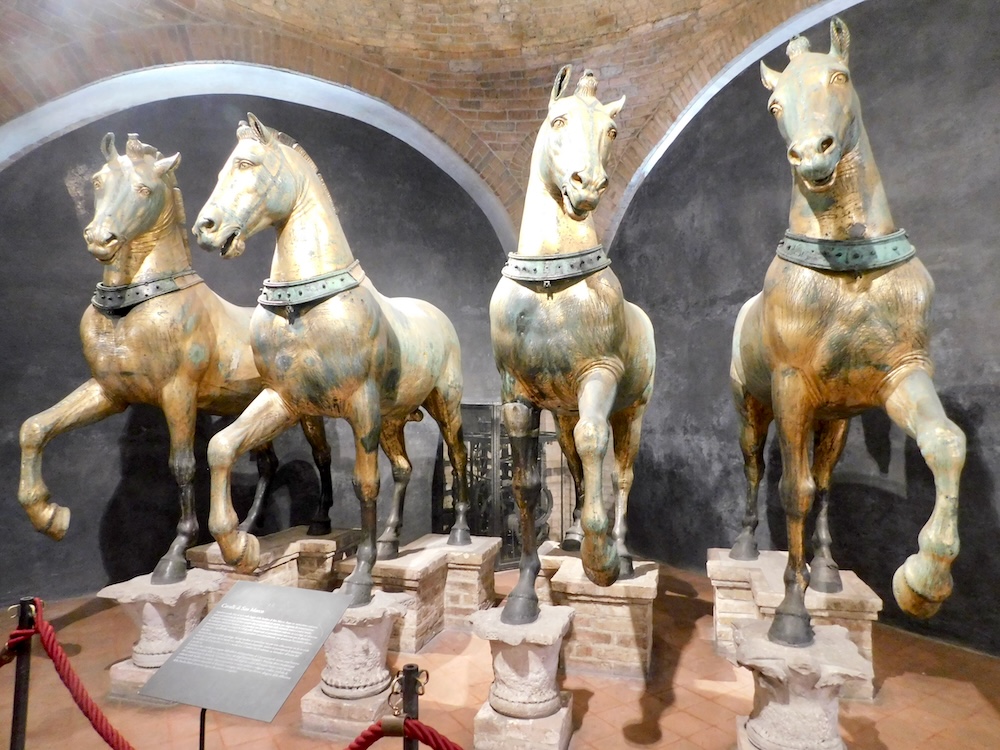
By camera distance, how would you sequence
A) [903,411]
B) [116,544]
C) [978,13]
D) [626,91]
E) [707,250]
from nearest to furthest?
[903,411] → [978,13] → [116,544] → [707,250] → [626,91]

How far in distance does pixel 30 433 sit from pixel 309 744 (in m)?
2.46

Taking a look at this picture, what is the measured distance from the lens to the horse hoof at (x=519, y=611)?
9.23 ft

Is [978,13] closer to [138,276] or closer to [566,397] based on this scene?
[566,397]

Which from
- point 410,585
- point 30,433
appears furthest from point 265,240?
point 410,585

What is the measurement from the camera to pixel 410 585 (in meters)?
3.80

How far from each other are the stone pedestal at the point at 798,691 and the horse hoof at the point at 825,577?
2.95 feet

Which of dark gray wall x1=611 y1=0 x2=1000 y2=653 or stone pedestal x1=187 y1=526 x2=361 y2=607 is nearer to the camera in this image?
dark gray wall x1=611 y1=0 x2=1000 y2=653

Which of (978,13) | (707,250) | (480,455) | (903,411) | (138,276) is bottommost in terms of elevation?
(480,455)

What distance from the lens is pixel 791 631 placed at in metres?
2.63

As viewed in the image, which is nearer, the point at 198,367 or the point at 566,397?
the point at 566,397

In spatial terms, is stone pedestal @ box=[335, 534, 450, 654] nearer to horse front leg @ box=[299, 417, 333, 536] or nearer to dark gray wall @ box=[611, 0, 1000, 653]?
horse front leg @ box=[299, 417, 333, 536]

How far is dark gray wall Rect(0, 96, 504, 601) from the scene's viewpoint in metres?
4.72

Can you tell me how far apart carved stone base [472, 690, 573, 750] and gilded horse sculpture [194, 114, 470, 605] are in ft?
3.00

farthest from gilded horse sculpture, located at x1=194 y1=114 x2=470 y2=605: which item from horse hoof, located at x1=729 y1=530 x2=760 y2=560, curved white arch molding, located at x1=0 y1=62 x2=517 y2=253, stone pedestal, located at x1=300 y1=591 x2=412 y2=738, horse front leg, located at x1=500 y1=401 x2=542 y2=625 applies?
curved white arch molding, located at x1=0 y1=62 x2=517 y2=253
